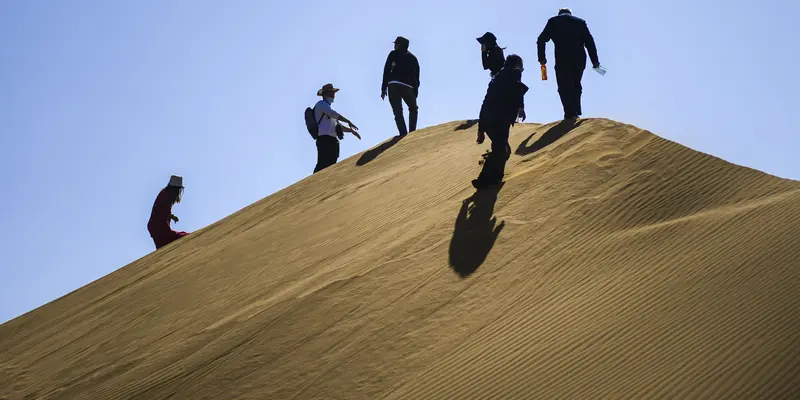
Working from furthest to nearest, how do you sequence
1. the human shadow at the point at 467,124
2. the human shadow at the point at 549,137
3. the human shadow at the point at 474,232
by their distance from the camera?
the human shadow at the point at 467,124 → the human shadow at the point at 549,137 → the human shadow at the point at 474,232

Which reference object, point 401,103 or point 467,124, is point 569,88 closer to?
point 467,124

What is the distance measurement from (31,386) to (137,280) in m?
2.82

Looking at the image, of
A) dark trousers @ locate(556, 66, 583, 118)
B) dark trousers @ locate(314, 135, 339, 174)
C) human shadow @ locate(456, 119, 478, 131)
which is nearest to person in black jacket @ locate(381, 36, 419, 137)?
human shadow @ locate(456, 119, 478, 131)

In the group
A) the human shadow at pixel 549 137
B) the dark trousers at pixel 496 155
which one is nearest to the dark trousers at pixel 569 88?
the human shadow at pixel 549 137

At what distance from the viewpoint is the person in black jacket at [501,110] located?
406 inches

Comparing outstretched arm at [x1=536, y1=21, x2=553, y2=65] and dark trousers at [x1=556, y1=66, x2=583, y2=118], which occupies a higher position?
outstretched arm at [x1=536, y1=21, x2=553, y2=65]

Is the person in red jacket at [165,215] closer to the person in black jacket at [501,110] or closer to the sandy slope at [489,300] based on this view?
the sandy slope at [489,300]

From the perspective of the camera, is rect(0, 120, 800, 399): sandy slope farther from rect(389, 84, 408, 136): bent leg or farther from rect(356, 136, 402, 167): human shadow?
rect(389, 84, 408, 136): bent leg

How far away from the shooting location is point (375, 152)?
604 inches

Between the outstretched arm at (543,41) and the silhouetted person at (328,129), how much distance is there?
3.41 m

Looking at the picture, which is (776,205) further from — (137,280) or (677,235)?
(137,280)

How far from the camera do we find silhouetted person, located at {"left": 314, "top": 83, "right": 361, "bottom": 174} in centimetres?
1490

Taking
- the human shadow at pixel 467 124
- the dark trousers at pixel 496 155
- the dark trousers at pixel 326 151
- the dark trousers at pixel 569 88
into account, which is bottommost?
the dark trousers at pixel 496 155

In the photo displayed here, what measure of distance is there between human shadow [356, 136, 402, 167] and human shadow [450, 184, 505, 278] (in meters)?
4.44
